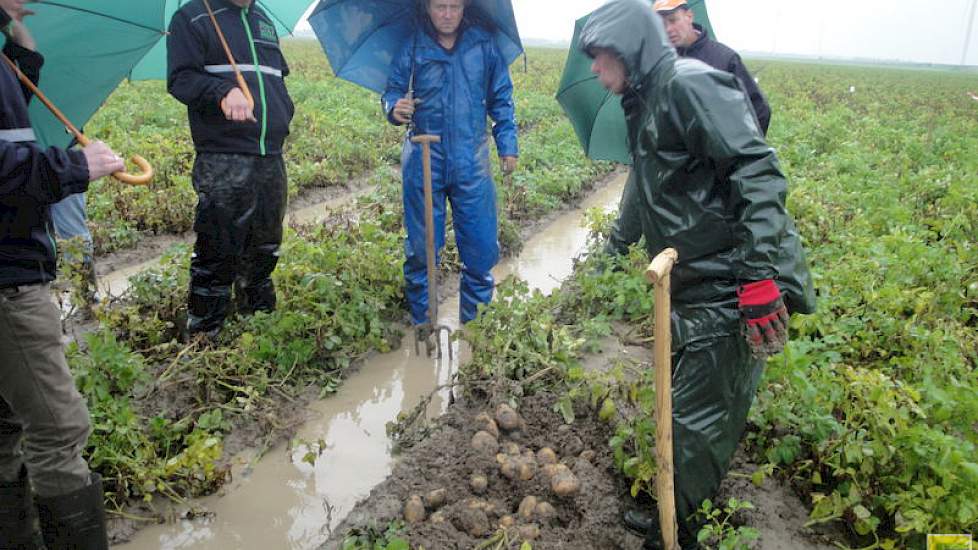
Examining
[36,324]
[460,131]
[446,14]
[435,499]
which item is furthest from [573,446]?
[446,14]

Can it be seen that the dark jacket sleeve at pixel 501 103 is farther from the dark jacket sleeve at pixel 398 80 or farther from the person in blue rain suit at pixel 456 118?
the dark jacket sleeve at pixel 398 80

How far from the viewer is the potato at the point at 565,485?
2.74m

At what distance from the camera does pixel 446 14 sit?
391cm

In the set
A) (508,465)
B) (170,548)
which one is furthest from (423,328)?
(170,548)

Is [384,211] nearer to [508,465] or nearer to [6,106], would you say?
[508,465]

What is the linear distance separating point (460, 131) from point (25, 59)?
2.34 meters

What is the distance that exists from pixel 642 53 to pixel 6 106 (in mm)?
2045

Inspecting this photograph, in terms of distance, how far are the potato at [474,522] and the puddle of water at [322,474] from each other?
605 mm

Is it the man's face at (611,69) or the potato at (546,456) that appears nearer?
the man's face at (611,69)

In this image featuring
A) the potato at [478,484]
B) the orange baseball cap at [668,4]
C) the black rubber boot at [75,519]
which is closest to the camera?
the black rubber boot at [75,519]

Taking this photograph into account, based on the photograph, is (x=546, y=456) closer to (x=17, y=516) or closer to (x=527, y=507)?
(x=527, y=507)

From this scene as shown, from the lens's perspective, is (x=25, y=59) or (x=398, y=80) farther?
(x=398, y=80)

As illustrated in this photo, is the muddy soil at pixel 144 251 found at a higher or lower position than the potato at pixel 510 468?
higher

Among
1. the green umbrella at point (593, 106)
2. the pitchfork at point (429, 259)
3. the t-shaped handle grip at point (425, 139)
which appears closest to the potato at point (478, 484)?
the pitchfork at point (429, 259)
